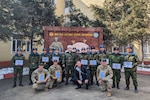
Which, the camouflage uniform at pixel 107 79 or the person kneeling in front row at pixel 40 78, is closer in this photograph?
the camouflage uniform at pixel 107 79

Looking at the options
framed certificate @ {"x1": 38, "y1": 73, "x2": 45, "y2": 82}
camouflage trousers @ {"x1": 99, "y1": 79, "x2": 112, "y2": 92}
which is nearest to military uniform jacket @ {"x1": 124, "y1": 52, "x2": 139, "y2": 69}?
camouflage trousers @ {"x1": 99, "y1": 79, "x2": 112, "y2": 92}

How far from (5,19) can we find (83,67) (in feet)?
16.2

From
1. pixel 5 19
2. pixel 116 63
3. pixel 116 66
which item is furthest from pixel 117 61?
pixel 5 19

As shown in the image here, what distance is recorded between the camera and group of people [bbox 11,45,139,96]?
23.4 ft

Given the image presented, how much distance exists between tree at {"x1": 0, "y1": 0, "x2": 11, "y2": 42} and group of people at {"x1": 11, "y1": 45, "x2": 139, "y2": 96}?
6.18 ft

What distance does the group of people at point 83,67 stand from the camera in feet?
23.4

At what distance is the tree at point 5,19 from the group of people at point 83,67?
1.88 m

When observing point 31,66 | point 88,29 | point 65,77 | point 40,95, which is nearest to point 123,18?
point 88,29

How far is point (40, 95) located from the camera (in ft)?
22.7

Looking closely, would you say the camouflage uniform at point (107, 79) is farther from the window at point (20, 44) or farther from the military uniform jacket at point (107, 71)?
the window at point (20, 44)

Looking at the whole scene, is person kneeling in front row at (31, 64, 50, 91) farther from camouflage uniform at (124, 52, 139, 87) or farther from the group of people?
camouflage uniform at (124, 52, 139, 87)

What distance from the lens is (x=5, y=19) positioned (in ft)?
31.4

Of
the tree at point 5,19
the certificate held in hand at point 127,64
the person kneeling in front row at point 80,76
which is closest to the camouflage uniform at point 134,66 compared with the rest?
the certificate held in hand at point 127,64

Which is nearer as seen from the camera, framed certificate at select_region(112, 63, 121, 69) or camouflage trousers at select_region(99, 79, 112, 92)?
camouflage trousers at select_region(99, 79, 112, 92)
